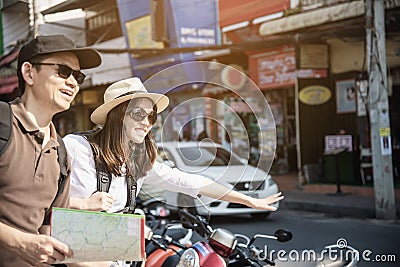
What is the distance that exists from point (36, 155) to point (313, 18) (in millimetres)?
9379

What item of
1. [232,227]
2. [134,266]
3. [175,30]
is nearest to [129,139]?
[134,266]

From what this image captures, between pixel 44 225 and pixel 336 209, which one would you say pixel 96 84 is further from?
pixel 44 225

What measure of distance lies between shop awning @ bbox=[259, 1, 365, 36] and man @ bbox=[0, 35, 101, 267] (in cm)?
856

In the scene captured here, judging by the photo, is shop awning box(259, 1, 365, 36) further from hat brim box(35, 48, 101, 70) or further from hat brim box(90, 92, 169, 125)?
hat brim box(35, 48, 101, 70)

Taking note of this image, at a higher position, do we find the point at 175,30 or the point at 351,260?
the point at 175,30

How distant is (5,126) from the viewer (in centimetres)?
171

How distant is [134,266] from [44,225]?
1.66 m

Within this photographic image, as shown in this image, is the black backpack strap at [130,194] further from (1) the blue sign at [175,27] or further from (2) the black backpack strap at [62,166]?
(1) the blue sign at [175,27]

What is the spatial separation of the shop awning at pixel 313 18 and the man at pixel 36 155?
8.56 m

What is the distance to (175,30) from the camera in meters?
13.4

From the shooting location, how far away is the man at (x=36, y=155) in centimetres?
169

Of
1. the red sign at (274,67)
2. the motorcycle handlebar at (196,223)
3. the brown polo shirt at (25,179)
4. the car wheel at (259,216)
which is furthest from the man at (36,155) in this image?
the red sign at (274,67)

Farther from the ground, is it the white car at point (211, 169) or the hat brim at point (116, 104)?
the hat brim at point (116, 104)

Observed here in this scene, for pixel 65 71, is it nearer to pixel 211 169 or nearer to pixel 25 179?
pixel 25 179
